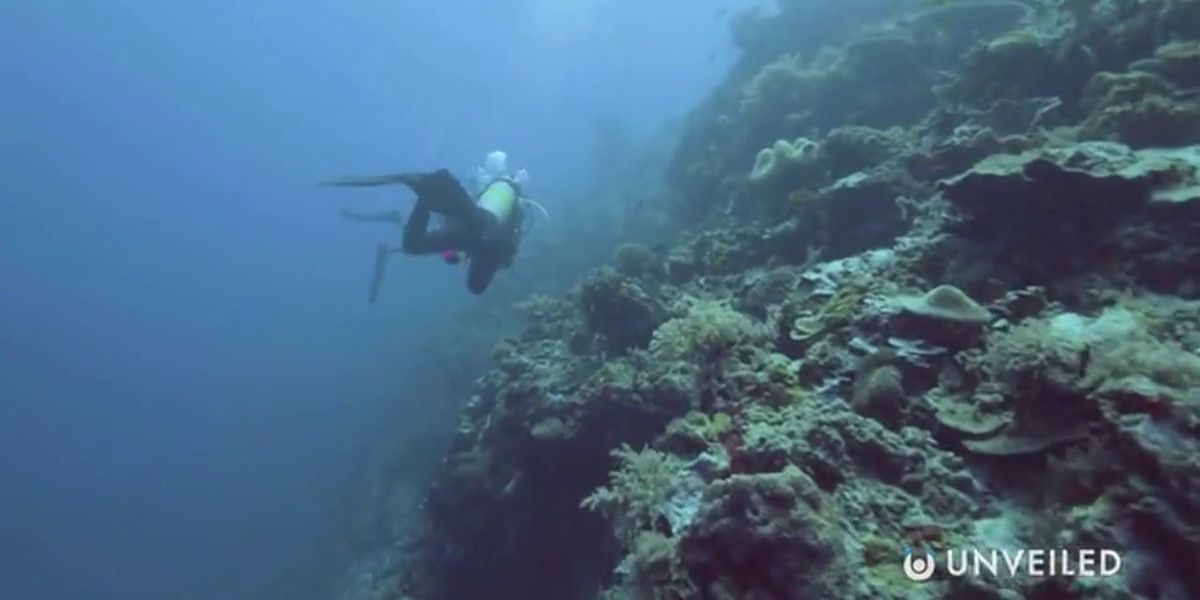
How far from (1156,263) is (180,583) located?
41.6m

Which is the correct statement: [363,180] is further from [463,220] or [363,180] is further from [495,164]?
[495,164]

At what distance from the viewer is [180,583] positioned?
115ft

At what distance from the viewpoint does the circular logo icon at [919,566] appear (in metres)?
2.69

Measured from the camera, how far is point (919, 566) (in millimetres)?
2723

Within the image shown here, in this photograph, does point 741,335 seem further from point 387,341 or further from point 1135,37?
point 387,341

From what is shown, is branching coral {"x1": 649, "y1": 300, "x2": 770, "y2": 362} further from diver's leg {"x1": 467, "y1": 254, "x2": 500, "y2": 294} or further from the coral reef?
diver's leg {"x1": 467, "y1": 254, "x2": 500, "y2": 294}

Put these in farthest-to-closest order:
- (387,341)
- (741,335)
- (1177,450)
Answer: (387,341), (741,335), (1177,450)

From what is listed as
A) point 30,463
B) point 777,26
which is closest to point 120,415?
point 30,463

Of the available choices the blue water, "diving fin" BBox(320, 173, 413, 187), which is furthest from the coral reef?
the blue water

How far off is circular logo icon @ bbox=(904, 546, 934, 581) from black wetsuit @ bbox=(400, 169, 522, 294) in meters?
6.86

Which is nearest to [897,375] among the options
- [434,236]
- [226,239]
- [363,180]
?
[434,236]

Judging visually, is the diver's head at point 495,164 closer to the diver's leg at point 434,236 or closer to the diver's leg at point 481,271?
the diver's leg at point 481,271

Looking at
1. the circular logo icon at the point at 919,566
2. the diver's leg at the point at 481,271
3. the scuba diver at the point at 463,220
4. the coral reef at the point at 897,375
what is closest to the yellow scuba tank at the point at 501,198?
the scuba diver at the point at 463,220

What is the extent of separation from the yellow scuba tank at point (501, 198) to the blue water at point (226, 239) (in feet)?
50.0
